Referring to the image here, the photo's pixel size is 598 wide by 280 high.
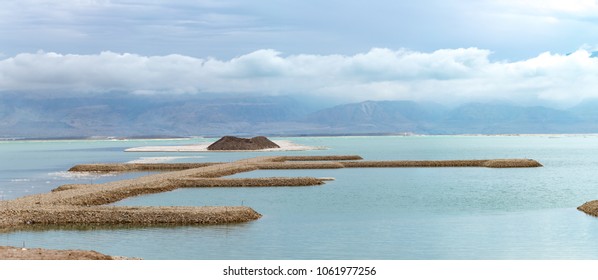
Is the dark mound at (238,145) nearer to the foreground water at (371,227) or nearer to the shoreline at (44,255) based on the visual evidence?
the foreground water at (371,227)

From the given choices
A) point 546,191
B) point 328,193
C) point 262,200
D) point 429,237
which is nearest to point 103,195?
point 262,200

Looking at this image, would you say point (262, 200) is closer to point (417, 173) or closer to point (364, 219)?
point (364, 219)

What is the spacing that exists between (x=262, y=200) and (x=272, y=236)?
65.5 feet

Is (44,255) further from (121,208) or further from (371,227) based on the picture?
(371,227)

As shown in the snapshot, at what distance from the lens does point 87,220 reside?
45469 millimetres

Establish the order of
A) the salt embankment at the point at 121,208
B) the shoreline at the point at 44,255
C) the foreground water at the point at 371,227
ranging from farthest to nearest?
the salt embankment at the point at 121,208 < the foreground water at the point at 371,227 < the shoreline at the point at 44,255

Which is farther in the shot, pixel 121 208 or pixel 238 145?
pixel 238 145

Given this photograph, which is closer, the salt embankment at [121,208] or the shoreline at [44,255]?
the shoreline at [44,255]

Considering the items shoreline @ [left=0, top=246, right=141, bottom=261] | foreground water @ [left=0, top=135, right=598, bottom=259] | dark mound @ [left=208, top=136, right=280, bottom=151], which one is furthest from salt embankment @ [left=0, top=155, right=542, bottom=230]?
dark mound @ [left=208, top=136, right=280, bottom=151]

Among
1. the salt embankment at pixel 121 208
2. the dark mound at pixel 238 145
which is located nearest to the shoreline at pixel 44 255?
the salt embankment at pixel 121 208

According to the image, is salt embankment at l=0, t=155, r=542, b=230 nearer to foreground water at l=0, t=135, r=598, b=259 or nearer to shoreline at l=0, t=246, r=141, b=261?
foreground water at l=0, t=135, r=598, b=259

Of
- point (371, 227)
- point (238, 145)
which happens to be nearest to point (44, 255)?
point (371, 227)

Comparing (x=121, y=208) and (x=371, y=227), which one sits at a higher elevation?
(x=121, y=208)

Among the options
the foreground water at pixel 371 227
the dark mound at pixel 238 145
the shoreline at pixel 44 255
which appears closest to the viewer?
the shoreline at pixel 44 255
